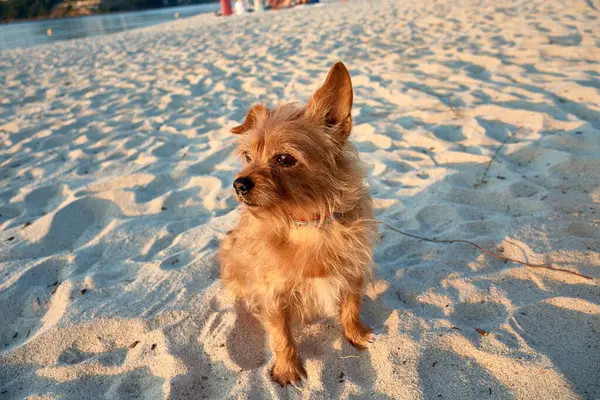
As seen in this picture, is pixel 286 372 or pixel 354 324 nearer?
pixel 286 372

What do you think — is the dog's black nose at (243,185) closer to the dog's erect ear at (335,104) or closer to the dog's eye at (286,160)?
the dog's eye at (286,160)

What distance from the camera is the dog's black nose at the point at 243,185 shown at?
200 cm

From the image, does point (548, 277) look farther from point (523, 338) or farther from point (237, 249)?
point (237, 249)

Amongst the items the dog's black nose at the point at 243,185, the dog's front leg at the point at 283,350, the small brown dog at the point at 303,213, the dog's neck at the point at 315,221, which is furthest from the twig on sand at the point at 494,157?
the dog's black nose at the point at 243,185

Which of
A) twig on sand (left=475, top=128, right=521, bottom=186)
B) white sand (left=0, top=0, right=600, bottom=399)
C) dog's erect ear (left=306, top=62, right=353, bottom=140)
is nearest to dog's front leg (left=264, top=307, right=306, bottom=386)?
white sand (left=0, top=0, right=600, bottom=399)

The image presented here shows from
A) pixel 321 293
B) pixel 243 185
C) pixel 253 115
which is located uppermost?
pixel 253 115

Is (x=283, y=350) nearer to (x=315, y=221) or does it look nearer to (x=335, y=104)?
(x=315, y=221)

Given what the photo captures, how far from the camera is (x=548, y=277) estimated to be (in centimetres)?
261

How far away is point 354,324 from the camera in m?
2.40

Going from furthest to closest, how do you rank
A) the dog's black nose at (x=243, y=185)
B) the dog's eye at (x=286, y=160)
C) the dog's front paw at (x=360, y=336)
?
the dog's front paw at (x=360, y=336) < the dog's eye at (x=286, y=160) < the dog's black nose at (x=243, y=185)

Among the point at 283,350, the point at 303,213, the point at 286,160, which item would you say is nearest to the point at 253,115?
the point at 286,160

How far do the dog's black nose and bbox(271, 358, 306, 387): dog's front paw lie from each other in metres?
1.03

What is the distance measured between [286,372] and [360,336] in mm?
509

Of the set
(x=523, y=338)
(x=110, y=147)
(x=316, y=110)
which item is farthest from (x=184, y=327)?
(x=110, y=147)
